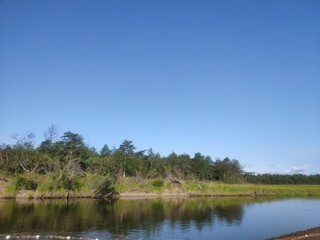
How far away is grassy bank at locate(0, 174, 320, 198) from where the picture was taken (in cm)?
7312

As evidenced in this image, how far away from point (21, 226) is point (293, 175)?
162m

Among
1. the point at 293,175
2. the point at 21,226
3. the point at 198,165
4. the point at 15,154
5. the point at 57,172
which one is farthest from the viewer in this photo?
the point at 293,175

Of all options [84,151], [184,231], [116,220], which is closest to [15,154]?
[84,151]

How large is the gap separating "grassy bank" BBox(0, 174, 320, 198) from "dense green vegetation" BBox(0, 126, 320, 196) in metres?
0.23

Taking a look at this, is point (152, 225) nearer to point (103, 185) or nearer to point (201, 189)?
point (103, 185)

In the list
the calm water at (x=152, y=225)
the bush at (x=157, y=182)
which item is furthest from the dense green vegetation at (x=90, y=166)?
the calm water at (x=152, y=225)

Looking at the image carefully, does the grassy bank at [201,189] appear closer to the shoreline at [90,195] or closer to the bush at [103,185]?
the shoreline at [90,195]

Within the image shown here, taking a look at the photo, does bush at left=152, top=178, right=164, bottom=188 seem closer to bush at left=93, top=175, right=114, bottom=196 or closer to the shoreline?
the shoreline

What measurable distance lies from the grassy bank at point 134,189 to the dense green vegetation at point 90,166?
225 millimetres

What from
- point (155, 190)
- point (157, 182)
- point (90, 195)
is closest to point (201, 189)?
point (157, 182)

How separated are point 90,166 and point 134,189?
50.0 feet

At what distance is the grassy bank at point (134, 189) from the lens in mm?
73125

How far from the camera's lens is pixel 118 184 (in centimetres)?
8712

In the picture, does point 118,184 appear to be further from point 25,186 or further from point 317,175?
point 317,175
